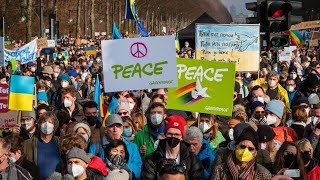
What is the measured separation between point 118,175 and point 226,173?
0.87m

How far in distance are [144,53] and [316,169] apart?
263cm

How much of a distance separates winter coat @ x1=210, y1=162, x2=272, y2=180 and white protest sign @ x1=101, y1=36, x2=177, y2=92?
2324mm

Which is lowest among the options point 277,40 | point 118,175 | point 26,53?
point 118,175

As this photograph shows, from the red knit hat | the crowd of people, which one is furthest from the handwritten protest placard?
the red knit hat

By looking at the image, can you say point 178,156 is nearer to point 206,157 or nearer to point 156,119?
point 206,157

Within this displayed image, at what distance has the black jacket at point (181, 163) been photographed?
20.9 ft

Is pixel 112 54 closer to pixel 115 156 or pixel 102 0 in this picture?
pixel 115 156

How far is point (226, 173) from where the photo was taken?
6035 millimetres

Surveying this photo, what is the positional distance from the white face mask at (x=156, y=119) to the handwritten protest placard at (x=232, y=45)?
4.70 meters

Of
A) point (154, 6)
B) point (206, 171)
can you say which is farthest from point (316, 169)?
point (154, 6)

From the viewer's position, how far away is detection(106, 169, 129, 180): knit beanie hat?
6.25 metres

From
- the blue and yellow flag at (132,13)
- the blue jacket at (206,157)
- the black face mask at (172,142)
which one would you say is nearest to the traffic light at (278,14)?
the blue jacket at (206,157)

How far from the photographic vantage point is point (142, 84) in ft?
27.2

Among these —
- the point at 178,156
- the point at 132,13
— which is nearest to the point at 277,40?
the point at 178,156
